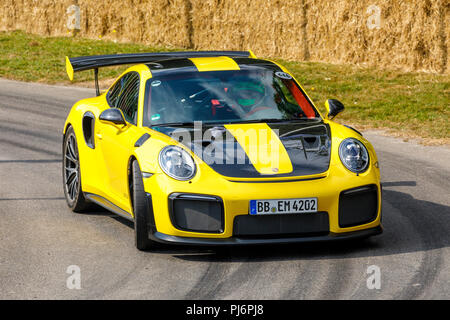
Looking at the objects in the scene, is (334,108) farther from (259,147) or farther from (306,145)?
(259,147)

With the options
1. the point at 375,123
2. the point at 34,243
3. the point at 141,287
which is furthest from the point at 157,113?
the point at 375,123

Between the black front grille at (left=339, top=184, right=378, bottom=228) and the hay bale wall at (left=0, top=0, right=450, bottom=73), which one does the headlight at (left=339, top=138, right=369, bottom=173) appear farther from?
the hay bale wall at (left=0, top=0, right=450, bottom=73)

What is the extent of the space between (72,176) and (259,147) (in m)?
2.81

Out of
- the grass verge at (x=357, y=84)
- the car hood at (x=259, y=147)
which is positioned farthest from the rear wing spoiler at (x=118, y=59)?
the grass verge at (x=357, y=84)

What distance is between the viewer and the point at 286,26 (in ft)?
68.1

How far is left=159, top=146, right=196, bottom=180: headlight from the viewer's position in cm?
689

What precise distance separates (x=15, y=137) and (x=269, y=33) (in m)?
9.03

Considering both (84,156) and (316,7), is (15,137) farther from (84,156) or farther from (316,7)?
A: (316,7)

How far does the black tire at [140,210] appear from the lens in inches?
277

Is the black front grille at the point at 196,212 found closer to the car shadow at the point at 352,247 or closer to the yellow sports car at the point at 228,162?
the yellow sports car at the point at 228,162

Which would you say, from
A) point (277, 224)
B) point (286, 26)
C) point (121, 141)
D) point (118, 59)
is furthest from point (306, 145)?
point (286, 26)

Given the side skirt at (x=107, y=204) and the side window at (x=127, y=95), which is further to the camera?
the side window at (x=127, y=95)

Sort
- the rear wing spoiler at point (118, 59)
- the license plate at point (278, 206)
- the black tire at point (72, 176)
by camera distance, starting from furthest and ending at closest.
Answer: the rear wing spoiler at point (118, 59), the black tire at point (72, 176), the license plate at point (278, 206)

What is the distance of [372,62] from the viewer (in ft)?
62.9
